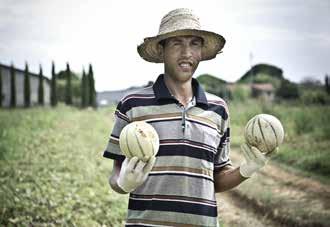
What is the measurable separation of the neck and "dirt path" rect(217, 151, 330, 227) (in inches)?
125

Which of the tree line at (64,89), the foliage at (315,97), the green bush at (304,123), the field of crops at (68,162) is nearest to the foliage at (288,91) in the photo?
the foliage at (315,97)

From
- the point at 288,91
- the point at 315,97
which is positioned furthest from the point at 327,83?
the point at 288,91

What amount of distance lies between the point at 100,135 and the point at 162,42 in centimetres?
1004

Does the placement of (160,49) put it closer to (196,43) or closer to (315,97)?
(196,43)

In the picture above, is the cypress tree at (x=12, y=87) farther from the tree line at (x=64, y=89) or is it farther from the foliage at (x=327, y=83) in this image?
the foliage at (x=327, y=83)

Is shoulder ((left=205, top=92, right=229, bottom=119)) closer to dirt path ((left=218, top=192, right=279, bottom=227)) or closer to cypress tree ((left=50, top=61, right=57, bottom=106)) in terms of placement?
dirt path ((left=218, top=192, right=279, bottom=227))

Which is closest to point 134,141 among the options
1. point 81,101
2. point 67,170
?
point 67,170

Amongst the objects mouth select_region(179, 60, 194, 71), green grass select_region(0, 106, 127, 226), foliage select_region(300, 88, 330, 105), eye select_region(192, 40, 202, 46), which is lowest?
→ green grass select_region(0, 106, 127, 226)

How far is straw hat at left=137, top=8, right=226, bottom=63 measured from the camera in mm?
2016

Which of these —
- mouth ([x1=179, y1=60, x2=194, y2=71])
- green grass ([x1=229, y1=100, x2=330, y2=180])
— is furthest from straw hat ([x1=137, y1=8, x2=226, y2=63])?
green grass ([x1=229, y1=100, x2=330, y2=180])

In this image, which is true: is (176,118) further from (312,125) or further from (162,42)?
(312,125)

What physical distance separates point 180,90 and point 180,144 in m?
0.29

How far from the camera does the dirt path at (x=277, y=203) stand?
5.15m

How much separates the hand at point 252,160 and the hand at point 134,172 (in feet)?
1.51
